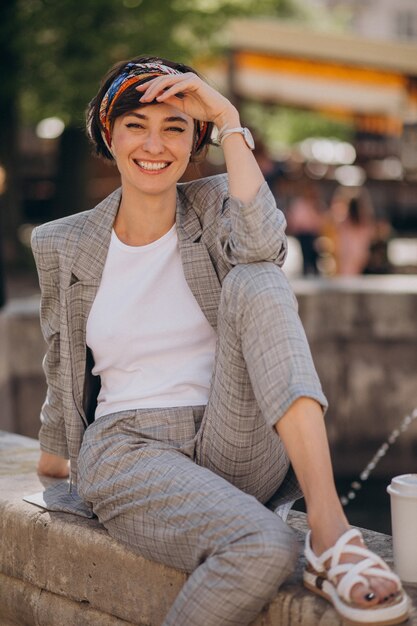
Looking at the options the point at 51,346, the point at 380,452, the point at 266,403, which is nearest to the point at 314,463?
the point at 266,403

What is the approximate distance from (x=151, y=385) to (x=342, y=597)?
87cm

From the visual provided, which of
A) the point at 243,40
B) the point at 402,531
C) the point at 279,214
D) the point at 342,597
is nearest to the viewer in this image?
the point at 342,597

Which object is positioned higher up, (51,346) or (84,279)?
(84,279)

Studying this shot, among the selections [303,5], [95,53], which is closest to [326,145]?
[303,5]

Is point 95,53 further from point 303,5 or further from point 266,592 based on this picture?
point 303,5

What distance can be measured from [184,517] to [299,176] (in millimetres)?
13713

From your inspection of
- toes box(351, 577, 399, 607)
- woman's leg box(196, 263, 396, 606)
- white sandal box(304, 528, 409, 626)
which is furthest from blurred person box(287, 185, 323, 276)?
toes box(351, 577, 399, 607)

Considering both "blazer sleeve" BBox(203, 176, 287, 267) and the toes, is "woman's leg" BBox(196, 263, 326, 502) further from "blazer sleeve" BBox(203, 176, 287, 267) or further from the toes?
the toes

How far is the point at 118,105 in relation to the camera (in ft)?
10.1

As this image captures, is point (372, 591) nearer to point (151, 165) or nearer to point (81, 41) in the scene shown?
point (151, 165)

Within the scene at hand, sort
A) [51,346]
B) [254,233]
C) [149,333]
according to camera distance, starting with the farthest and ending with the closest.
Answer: [51,346], [149,333], [254,233]

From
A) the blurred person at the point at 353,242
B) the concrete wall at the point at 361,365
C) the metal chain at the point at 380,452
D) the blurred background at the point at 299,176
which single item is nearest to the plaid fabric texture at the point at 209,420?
the blurred background at the point at 299,176

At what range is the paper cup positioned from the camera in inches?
105

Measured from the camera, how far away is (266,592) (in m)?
2.54
